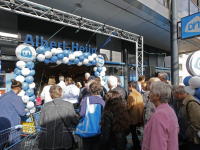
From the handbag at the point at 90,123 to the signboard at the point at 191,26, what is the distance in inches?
202

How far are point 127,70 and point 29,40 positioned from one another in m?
6.76

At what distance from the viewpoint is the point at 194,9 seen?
8.89 meters

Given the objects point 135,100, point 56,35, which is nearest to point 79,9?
point 56,35

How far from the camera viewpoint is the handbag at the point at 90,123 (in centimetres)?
198

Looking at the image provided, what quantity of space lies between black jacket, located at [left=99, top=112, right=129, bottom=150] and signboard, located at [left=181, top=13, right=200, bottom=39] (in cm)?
513

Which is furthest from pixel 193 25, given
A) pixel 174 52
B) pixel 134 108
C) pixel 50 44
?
pixel 50 44

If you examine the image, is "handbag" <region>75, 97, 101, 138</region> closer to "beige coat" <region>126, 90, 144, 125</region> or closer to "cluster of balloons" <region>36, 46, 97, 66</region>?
"beige coat" <region>126, 90, 144, 125</region>

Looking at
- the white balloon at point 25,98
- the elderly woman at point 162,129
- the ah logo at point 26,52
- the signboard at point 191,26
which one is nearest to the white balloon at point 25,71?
the ah logo at point 26,52

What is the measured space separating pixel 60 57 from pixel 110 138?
423 centimetres

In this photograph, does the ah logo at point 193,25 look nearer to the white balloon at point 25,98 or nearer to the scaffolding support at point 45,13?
the scaffolding support at point 45,13

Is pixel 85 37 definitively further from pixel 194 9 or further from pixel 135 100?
pixel 194 9

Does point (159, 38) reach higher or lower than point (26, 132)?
higher

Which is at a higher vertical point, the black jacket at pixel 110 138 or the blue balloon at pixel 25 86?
the blue balloon at pixel 25 86

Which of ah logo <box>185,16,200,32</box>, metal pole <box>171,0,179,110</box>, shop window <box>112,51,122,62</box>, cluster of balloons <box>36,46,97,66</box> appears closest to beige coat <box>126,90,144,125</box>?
metal pole <box>171,0,179,110</box>
